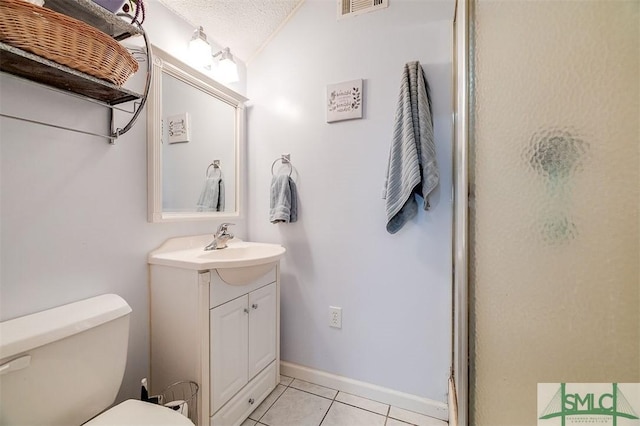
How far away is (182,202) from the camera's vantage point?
1.36m

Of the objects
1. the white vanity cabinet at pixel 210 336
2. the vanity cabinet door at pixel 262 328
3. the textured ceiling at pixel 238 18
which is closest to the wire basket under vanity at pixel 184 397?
the white vanity cabinet at pixel 210 336

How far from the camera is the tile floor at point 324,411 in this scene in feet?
4.12

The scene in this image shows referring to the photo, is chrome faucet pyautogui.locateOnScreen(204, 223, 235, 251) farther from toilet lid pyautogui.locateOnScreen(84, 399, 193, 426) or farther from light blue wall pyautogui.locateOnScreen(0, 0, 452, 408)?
toilet lid pyautogui.locateOnScreen(84, 399, 193, 426)

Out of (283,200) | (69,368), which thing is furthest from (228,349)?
(283,200)

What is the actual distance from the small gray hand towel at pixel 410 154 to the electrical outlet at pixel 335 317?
605 mm

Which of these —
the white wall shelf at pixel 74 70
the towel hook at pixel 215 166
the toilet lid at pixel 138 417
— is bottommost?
the toilet lid at pixel 138 417

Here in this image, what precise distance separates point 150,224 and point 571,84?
Answer: 5.00ft

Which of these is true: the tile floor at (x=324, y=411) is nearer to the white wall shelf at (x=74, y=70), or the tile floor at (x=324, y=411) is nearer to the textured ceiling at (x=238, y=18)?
the white wall shelf at (x=74, y=70)

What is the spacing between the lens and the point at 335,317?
4.98 feet

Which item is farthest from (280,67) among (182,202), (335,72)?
(182,202)

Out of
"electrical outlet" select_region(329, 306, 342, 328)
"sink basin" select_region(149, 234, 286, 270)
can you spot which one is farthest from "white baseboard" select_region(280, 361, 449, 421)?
"sink basin" select_region(149, 234, 286, 270)

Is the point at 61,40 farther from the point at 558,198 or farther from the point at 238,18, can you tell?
the point at 558,198

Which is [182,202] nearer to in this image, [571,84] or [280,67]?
[280,67]

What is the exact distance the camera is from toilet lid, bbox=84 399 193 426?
0.77 metres
